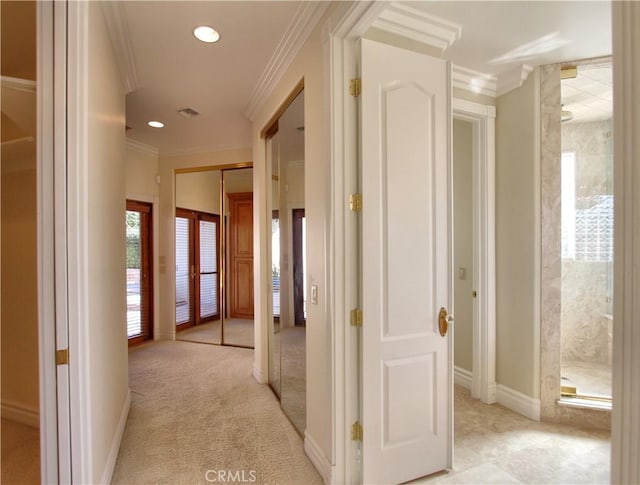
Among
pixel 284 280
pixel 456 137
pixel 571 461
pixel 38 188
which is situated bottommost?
pixel 571 461

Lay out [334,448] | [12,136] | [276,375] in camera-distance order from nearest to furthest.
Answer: [12,136], [334,448], [276,375]

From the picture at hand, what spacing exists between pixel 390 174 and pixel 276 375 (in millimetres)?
2314

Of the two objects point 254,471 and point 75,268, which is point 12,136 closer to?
point 75,268

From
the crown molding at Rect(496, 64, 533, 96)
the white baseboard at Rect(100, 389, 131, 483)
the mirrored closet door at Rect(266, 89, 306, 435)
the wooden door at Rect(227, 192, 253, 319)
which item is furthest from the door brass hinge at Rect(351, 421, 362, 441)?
the wooden door at Rect(227, 192, 253, 319)

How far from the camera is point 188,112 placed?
3590 millimetres

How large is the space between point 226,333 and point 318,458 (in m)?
3.34

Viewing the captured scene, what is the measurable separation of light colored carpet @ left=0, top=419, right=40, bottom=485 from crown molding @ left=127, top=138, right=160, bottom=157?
4017mm

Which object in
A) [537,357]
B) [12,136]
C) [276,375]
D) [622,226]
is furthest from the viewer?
[276,375]

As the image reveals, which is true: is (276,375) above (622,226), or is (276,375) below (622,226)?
below

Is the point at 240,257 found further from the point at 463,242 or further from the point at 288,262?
the point at 463,242

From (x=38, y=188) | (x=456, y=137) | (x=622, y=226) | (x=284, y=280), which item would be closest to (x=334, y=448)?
(x=284, y=280)

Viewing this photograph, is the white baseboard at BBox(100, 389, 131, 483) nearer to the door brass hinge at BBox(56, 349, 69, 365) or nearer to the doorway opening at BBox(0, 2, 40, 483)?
the doorway opening at BBox(0, 2, 40, 483)

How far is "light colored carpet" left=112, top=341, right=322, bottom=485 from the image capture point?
2.04 m

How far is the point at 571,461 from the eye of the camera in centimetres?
213
